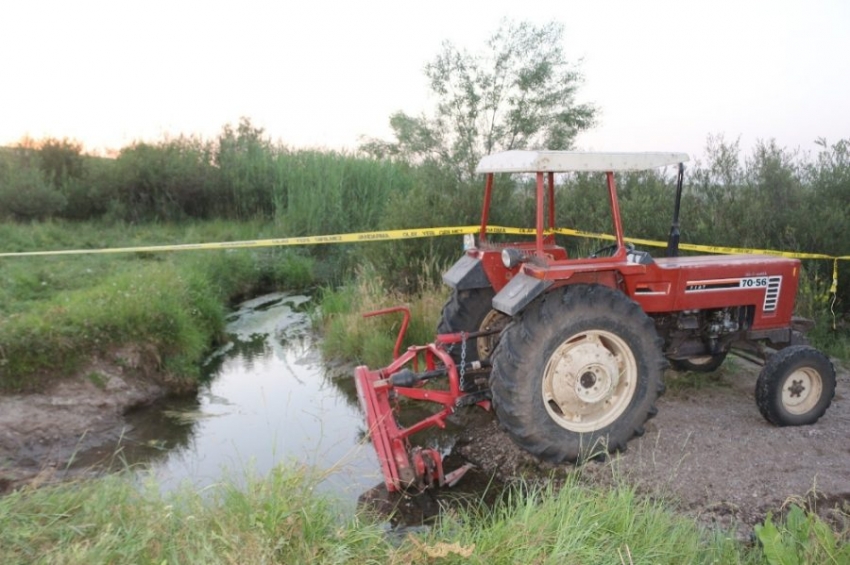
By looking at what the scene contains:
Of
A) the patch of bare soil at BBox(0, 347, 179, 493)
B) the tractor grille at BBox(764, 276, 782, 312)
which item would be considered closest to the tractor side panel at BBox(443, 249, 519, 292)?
the tractor grille at BBox(764, 276, 782, 312)

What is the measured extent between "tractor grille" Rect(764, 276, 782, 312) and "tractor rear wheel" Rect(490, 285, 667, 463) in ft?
4.18

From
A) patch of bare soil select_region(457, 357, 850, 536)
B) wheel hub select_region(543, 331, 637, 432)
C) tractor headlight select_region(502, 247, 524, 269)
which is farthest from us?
tractor headlight select_region(502, 247, 524, 269)

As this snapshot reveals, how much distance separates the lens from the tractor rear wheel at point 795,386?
14.7ft

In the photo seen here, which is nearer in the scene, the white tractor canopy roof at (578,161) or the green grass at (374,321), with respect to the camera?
the white tractor canopy roof at (578,161)

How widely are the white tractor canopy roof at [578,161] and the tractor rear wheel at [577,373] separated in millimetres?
743

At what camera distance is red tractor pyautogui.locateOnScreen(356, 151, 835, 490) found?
12.9 ft

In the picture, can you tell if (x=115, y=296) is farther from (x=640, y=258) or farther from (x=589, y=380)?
(x=640, y=258)

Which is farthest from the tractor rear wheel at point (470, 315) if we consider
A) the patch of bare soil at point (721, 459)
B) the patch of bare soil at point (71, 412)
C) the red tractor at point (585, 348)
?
the patch of bare soil at point (71, 412)

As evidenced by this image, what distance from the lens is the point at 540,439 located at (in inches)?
156

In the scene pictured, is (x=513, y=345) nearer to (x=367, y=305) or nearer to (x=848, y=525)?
(x=848, y=525)

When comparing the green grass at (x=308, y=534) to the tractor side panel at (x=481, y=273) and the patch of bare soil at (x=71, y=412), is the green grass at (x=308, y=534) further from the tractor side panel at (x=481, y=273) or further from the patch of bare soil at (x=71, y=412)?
the tractor side panel at (x=481, y=273)

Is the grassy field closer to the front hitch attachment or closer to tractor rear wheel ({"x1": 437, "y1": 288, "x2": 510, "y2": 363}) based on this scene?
the front hitch attachment

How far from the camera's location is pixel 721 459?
163 inches

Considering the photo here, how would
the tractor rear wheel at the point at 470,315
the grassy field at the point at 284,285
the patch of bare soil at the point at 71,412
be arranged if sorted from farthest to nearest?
1. the tractor rear wheel at the point at 470,315
2. the patch of bare soil at the point at 71,412
3. the grassy field at the point at 284,285
